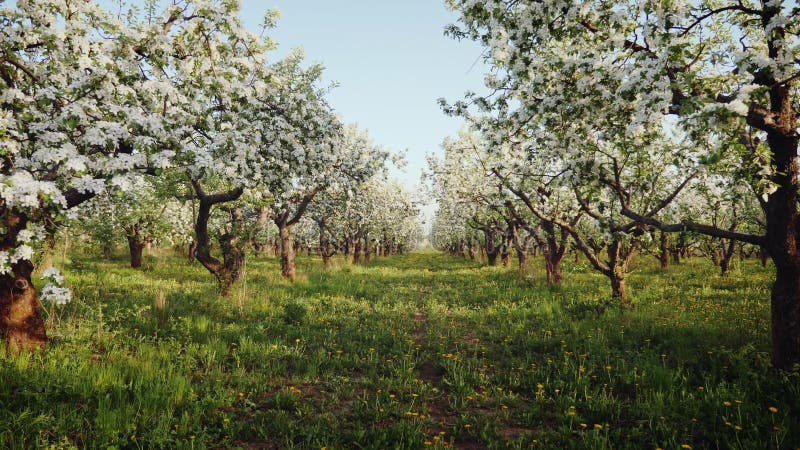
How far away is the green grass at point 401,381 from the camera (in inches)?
228

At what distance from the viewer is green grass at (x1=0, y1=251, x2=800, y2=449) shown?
5.79 meters

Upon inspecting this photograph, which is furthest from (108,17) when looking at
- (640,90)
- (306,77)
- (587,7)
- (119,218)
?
(119,218)

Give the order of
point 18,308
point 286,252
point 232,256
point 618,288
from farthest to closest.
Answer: point 286,252 < point 232,256 < point 618,288 < point 18,308

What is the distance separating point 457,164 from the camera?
28891mm

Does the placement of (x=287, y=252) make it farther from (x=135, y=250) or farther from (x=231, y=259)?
(x=135, y=250)

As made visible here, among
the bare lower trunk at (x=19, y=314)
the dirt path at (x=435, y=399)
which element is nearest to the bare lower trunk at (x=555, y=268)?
the dirt path at (x=435, y=399)

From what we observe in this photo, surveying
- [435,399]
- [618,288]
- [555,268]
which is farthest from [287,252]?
[435,399]

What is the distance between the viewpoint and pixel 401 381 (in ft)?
26.2

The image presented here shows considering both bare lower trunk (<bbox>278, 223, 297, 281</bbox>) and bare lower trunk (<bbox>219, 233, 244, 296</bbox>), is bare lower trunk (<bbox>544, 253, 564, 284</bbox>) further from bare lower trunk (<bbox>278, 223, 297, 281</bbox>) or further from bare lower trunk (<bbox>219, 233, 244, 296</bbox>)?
bare lower trunk (<bbox>219, 233, 244, 296</bbox>)

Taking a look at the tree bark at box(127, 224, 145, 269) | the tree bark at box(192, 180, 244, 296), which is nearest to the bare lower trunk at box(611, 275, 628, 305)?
the tree bark at box(192, 180, 244, 296)

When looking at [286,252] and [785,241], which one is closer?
[785,241]

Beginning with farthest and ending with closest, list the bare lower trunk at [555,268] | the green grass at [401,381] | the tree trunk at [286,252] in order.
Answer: the tree trunk at [286,252]
the bare lower trunk at [555,268]
the green grass at [401,381]

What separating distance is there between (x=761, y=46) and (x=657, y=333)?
6.79 m

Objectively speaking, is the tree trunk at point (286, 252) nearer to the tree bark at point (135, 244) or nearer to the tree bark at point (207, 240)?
the tree bark at point (207, 240)
